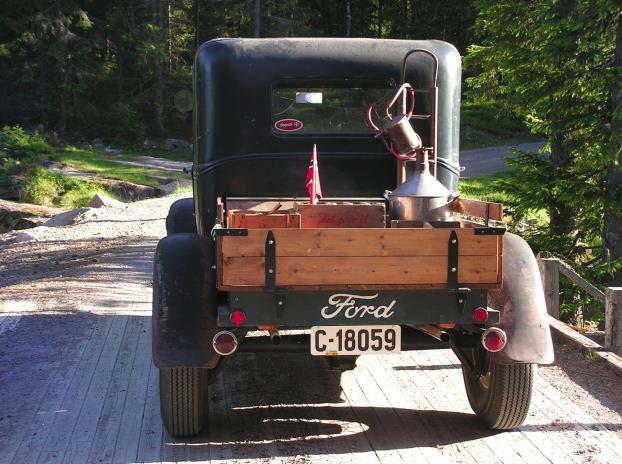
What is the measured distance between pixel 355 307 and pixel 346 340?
23 cm

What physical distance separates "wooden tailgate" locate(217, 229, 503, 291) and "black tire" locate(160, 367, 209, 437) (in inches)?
29.0

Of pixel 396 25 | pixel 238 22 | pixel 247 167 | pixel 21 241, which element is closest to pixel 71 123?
pixel 238 22

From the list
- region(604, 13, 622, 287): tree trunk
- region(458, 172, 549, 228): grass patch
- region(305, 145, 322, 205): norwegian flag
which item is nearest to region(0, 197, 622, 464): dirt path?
region(305, 145, 322, 205): norwegian flag

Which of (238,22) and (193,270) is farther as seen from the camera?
(238,22)

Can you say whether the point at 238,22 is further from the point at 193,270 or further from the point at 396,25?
the point at 193,270

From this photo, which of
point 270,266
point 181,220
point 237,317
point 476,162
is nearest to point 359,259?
point 270,266

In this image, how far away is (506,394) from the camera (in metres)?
5.08

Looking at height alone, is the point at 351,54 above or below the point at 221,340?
above

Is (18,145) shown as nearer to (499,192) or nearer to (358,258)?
(499,192)

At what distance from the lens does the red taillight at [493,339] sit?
4.80 m

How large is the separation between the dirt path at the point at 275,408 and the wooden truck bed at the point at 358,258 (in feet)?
3.35

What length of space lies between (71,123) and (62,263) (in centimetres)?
3631

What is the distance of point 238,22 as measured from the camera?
1966 inches

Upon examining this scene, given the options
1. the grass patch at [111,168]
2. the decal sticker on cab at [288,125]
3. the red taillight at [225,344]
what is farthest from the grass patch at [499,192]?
the grass patch at [111,168]
